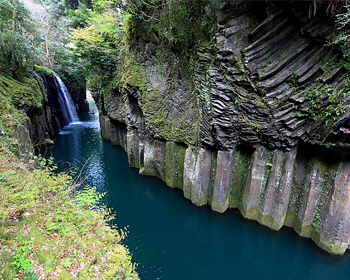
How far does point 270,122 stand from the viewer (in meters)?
8.77

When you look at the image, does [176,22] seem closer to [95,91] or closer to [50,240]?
[50,240]

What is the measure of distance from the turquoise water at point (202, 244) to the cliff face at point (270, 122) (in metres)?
0.61

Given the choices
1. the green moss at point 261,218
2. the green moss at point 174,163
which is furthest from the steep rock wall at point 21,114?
the green moss at point 261,218

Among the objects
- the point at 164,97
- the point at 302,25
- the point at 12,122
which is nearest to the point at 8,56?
the point at 12,122

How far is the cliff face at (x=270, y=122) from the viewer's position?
7715 mm

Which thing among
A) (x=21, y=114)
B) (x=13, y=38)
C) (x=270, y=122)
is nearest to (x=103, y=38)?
(x=13, y=38)

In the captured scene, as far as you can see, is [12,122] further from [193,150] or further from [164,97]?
[193,150]

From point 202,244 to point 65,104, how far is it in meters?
30.3

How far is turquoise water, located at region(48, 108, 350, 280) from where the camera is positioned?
26.0 ft

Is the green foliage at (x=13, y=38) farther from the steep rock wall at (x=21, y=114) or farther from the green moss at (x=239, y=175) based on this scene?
the green moss at (x=239, y=175)

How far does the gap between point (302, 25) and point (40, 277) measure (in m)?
10.9

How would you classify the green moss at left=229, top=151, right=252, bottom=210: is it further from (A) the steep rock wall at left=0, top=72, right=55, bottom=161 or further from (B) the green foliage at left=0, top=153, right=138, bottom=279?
(A) the steep rock wall at left=0, top=72, right=55, bottom=161

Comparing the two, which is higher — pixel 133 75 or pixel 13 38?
pixel 13 38

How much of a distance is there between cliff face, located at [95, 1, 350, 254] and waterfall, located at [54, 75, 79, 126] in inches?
911
